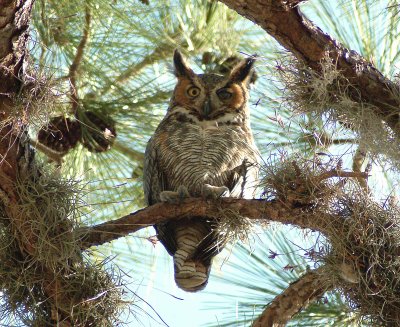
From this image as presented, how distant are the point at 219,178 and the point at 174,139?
0.75 feet

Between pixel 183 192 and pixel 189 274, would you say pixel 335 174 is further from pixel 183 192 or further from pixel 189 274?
pixel 189 274

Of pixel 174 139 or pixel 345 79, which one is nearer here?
pixel 345 79

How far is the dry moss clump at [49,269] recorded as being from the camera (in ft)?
6.73

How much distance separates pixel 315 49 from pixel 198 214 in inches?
23.7

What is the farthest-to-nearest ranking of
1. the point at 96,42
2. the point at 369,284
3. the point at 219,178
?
the point at 96,42, the point at 219,178, the point at 369,284

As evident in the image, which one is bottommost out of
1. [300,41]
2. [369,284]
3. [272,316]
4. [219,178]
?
[272,316]

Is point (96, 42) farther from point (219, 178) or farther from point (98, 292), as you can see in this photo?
point (98, 292)

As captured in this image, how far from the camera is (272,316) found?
2.11 metres

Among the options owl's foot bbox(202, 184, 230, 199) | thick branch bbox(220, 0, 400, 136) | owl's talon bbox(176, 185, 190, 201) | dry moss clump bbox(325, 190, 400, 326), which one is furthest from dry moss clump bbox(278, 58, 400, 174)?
owl's talon bbox(176, 185, 190, 201)

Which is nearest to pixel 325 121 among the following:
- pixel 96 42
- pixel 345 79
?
pixel 345 79

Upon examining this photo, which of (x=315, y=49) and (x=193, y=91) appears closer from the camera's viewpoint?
(x=315, y=49)

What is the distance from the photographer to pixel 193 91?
295cm

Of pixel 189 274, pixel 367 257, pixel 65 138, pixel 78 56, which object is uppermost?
pixel 78 56

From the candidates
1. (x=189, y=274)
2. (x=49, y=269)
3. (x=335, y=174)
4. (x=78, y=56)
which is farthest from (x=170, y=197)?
(x=78, y=56)
